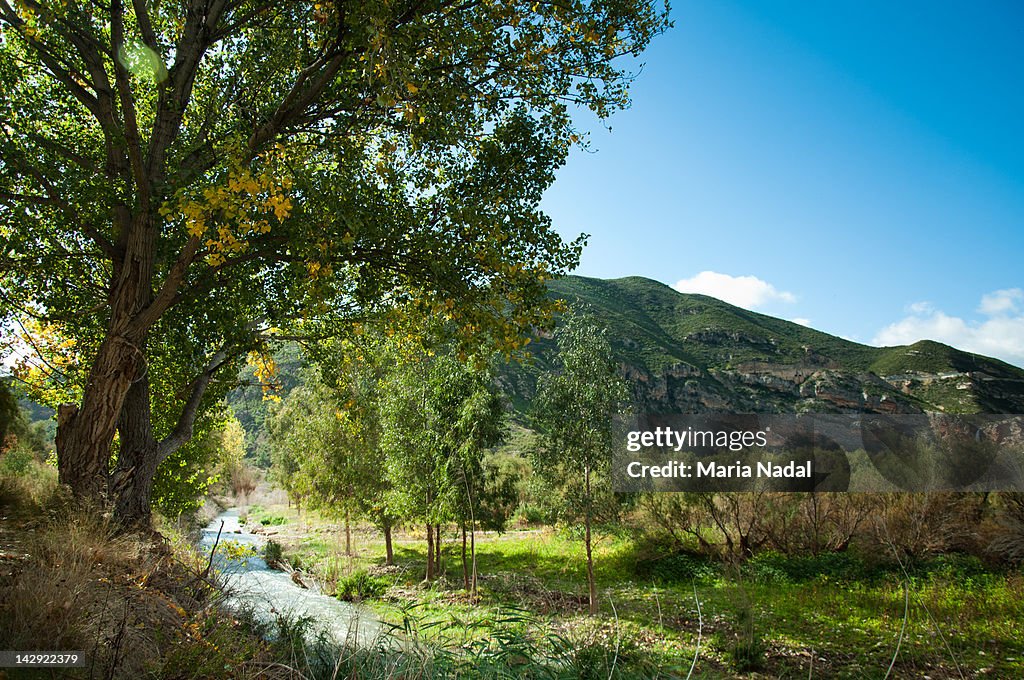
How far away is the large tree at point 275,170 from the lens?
5.57 meters

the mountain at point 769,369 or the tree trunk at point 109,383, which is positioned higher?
the mountain at point 769,369

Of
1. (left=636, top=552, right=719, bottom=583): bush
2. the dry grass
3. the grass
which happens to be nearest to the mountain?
(left=636, top=552, right=719, bottom=583): bush

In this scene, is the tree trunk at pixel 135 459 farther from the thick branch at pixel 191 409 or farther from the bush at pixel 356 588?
the bush at pixel 356 588

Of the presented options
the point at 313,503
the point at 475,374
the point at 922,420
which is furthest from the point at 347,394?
the point at 922,420

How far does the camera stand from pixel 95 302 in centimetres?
754

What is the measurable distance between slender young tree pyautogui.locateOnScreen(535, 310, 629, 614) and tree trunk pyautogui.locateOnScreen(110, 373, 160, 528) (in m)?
10.5

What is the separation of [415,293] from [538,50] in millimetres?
3082

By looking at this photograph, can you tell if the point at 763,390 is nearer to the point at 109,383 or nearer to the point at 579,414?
the point at 579,414

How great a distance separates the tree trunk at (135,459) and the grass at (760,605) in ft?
10.8

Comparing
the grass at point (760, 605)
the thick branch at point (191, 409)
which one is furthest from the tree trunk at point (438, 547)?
the thick branch at point (191, 409)

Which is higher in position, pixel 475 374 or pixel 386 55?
pixel 386 55

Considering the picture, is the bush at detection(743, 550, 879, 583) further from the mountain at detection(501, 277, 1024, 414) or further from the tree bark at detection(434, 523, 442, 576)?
the mountain at detection(501, 277, 1024, 414)

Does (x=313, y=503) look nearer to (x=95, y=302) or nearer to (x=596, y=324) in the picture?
(x=596, y=324)

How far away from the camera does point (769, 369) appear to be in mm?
79812
